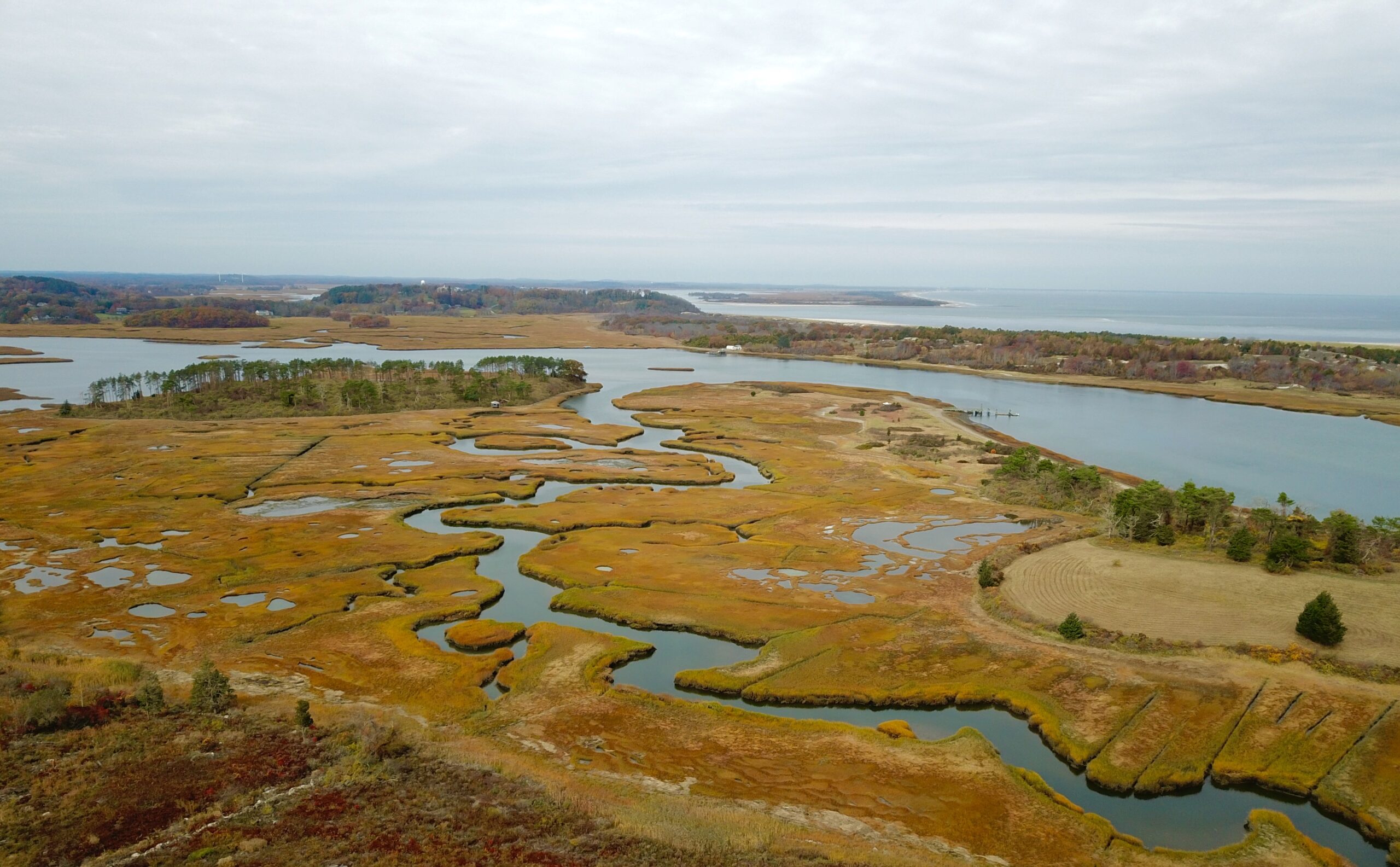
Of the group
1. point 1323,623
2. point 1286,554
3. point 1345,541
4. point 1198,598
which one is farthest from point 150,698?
point 1345,541

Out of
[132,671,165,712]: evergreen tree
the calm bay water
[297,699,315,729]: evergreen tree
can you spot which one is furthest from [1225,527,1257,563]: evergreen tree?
[132,671,165,712]: evergreen tree

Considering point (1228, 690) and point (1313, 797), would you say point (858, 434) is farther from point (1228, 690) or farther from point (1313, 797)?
point (1313, 797)

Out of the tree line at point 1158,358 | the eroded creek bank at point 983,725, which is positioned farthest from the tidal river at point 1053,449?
the tree line at point 1158,358

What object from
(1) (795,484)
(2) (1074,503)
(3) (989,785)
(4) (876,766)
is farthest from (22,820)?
(2) (1074,503)

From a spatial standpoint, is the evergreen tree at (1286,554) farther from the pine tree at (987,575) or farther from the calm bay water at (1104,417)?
the calm bay water at (1104,417)

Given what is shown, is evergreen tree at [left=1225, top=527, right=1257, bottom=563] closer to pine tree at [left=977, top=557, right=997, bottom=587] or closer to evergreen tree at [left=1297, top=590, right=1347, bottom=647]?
evergreen tree at [left=1297, top=590, right=1347, bottom=647]

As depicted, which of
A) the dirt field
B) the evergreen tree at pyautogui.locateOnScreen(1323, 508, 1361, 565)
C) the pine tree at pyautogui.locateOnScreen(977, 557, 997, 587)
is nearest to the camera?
the dirt field
